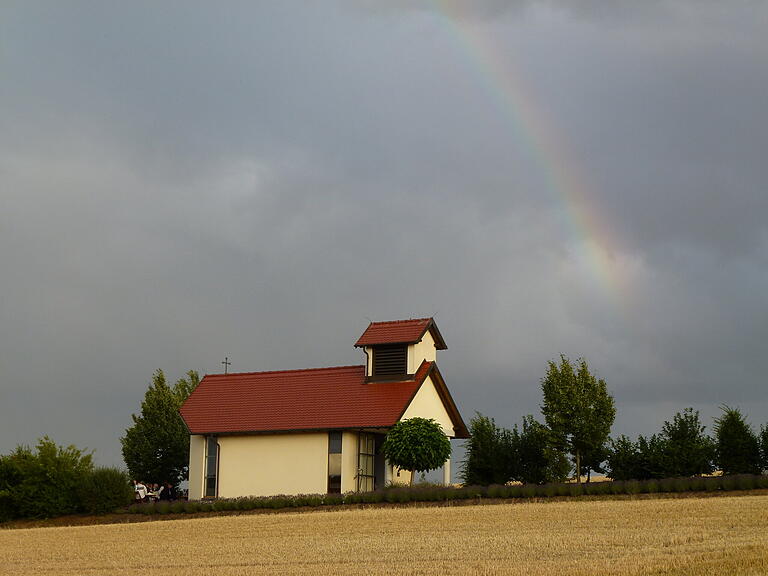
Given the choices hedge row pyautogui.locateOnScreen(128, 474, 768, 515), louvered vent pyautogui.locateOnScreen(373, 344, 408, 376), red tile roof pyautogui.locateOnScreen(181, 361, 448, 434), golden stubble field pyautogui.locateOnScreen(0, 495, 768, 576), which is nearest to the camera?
golden stubble field pyautogui.locateOnScreen(0, 495, 768, 576)

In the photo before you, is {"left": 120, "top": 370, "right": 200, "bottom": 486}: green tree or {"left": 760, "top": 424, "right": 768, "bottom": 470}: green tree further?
{"left": 120, "top": 370, "right": 200, "bottom": 486}: green tree

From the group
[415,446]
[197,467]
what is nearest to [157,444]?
[197,467]

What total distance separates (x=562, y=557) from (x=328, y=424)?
89.8 ft

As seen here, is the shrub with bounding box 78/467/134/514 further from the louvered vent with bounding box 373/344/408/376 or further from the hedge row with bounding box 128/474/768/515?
the louvered vent with bounding box 373/344/408/376

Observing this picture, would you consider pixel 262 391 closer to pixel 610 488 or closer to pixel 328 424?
pixel 328 424

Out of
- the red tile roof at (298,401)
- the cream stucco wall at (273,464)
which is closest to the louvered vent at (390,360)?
the red tile roof at (298,401)

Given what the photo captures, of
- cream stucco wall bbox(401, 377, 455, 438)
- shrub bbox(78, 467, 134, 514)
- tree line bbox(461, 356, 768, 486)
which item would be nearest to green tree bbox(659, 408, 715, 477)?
tree line bbox(461, 356, 768, 486)

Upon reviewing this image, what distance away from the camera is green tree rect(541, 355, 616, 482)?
45844 millimetres

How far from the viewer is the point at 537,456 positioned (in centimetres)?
4700

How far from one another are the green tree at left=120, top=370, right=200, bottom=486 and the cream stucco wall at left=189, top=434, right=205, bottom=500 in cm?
1567

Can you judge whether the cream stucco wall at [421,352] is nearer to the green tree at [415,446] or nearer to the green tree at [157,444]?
the green tree at [415,446]

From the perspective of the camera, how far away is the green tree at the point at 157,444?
2618 inches

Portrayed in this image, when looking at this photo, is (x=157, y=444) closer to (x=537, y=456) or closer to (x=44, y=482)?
(x=44, y=482)

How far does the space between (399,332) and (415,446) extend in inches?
273
